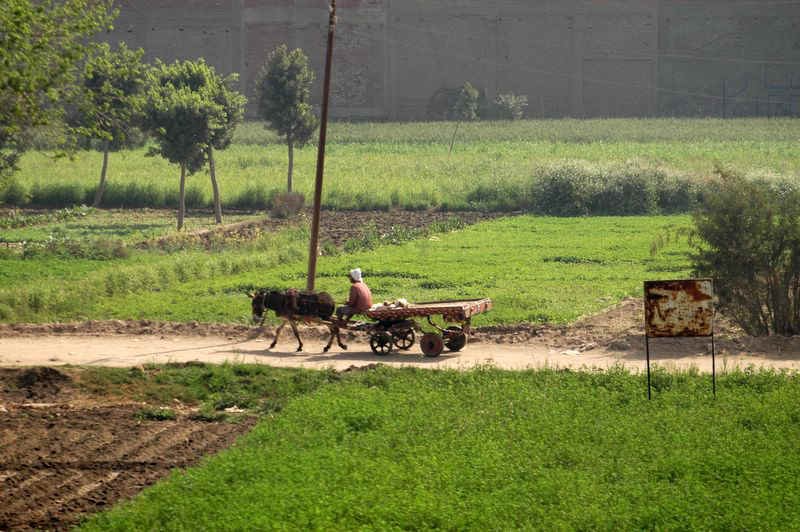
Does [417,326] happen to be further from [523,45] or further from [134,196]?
[523,45]

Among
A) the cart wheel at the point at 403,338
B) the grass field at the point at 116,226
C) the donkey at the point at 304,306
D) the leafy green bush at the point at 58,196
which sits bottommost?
the cart wheel at the point at 403,338

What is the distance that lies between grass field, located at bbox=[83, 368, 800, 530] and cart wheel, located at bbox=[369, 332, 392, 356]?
10.9ft

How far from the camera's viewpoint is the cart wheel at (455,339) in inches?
809

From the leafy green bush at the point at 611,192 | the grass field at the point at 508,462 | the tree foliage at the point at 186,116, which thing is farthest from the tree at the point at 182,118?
the grass field at the point at 508,462

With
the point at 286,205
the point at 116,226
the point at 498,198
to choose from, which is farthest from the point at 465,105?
the point at 116,226

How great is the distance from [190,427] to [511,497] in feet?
17.9

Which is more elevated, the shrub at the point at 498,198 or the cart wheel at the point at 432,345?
the shrub at the point at 498,198

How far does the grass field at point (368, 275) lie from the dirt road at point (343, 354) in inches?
81.6

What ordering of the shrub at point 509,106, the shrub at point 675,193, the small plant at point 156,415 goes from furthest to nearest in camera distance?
the shrub at point 509,106 < the shrub at point 675,193 < the small plant at point 156,415

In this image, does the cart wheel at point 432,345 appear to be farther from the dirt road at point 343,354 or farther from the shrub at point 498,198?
the shrub at point 498,198

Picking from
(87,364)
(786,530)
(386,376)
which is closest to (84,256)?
(87,364)

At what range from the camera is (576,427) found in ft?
47.6

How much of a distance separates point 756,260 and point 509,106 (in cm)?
6384

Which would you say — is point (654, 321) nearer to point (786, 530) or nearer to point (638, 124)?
point (786, 530)
